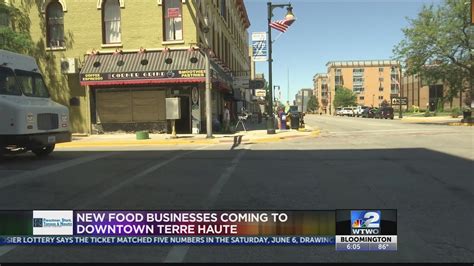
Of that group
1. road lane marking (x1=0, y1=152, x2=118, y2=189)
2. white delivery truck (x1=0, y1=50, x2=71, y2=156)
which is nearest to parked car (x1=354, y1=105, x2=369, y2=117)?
white delivery truck (x1=0, y1=50, x2=71, y2=156)

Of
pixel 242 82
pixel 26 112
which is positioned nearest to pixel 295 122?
pixel 242 82

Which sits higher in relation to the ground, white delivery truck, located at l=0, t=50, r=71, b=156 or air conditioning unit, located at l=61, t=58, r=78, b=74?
air conditioning unit, located at l=61, t=58, r=78, b=74

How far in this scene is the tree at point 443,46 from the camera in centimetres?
3425

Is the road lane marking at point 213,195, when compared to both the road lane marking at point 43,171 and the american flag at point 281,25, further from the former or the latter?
the american flag at point 281,25

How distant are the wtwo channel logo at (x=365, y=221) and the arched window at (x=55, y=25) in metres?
25.6

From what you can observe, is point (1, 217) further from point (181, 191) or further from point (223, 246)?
point (181, 191)

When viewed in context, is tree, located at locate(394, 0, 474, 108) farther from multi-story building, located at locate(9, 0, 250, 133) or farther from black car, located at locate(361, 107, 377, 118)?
black car, located at locate(361, 107, 377, 118)

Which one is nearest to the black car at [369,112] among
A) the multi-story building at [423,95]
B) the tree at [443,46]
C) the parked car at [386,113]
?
the parked car at [386,113]

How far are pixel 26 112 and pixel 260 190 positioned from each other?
7146 millimetres

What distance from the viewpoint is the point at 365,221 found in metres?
4.39

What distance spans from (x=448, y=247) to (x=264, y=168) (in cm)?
656

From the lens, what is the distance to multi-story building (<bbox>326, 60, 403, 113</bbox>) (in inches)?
6718

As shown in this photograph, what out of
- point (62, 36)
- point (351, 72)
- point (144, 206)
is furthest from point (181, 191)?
point (351, 72)

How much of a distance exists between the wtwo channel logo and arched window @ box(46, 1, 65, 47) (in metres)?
25.6
